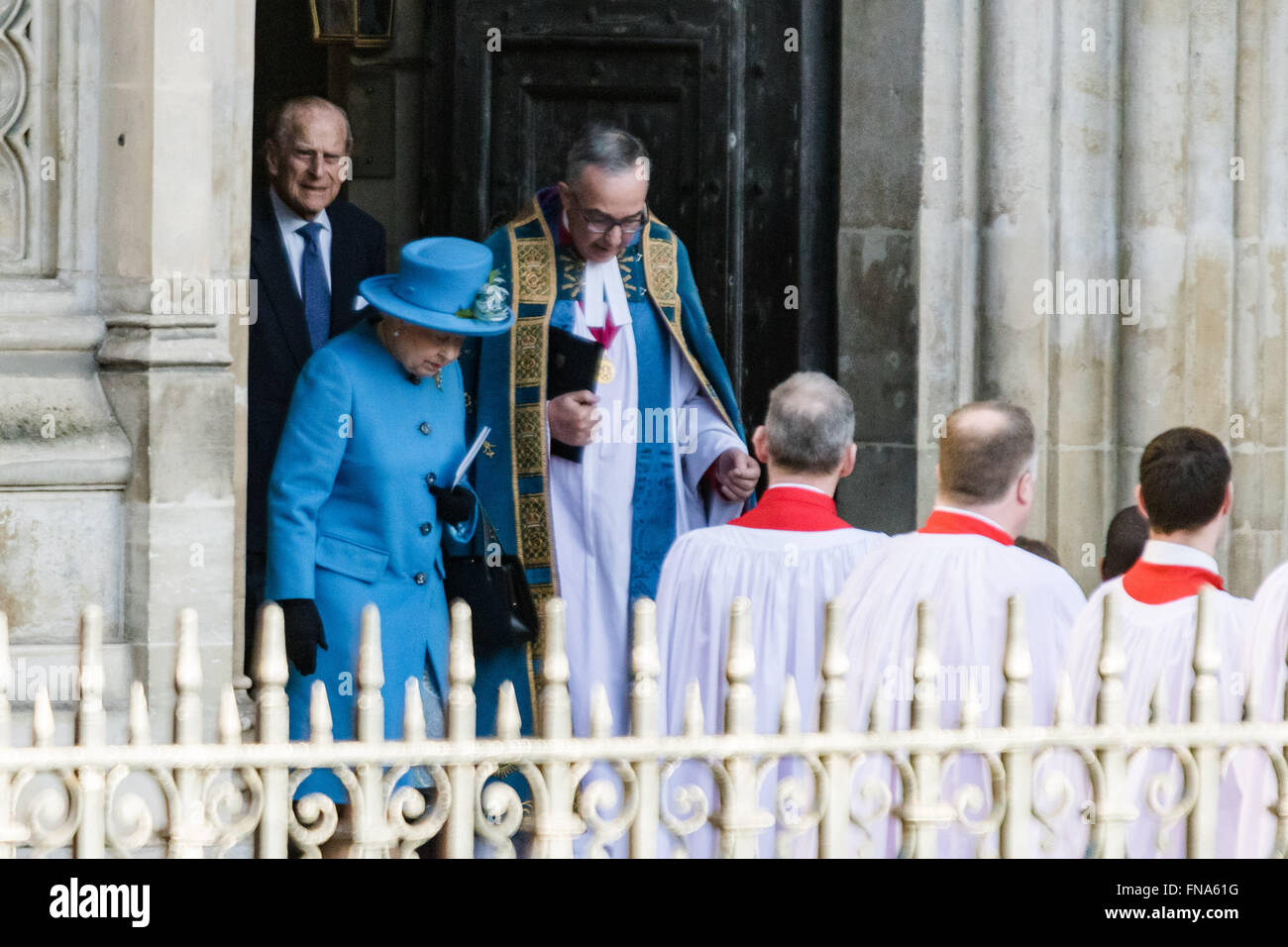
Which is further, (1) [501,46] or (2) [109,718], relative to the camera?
(1) [501,46]

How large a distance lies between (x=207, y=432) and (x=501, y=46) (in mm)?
2172

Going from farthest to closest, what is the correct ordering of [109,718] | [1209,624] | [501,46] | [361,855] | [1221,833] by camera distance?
[501,46] → [109,718] → [1221,833] → [1209,624] → [361,855]

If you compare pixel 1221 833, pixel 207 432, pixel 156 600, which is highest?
pixel 207 432

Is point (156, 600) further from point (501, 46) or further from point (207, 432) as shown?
point (501, 46)

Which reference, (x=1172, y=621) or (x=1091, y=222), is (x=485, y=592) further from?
(x=1091, y=222)

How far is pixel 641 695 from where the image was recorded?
3.42 meters

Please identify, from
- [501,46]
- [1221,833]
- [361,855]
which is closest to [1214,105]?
[501,46]

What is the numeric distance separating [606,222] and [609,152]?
8.1 inches

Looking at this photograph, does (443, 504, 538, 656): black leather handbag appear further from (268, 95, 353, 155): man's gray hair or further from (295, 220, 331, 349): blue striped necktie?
(268, 95, 353, 155): man's gray hair

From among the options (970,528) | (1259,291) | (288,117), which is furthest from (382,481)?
(1259,291)

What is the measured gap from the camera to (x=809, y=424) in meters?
4.22

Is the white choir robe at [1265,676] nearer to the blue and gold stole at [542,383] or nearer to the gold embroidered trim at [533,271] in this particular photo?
the blue and gold stole at [542,383]

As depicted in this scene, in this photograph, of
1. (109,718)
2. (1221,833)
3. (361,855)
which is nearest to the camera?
(361,855)

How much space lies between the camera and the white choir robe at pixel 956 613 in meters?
3.89
